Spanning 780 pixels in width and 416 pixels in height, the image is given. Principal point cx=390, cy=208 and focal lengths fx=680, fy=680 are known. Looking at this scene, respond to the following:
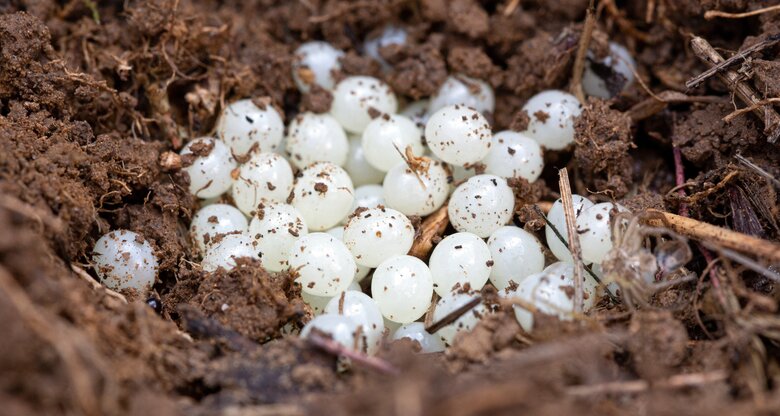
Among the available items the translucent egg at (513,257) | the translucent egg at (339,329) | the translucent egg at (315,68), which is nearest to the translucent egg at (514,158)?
the translucent egg at (513,257)

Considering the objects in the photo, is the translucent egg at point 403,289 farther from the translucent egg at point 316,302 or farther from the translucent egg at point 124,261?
the translucent egg at point 124,261

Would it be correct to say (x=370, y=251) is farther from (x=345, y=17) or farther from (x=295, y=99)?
(x=345, y=17)

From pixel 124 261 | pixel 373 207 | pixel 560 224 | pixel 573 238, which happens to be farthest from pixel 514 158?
pixel 124 261

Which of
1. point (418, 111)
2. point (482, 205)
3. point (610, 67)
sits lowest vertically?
point (482, 205)

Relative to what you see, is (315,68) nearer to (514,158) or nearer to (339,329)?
(514,158)

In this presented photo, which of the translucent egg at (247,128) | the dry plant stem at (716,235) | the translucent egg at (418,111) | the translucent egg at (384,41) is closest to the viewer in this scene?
the dry plant stem at (716,235)

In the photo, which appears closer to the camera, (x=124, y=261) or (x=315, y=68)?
(x=124, y=261)
